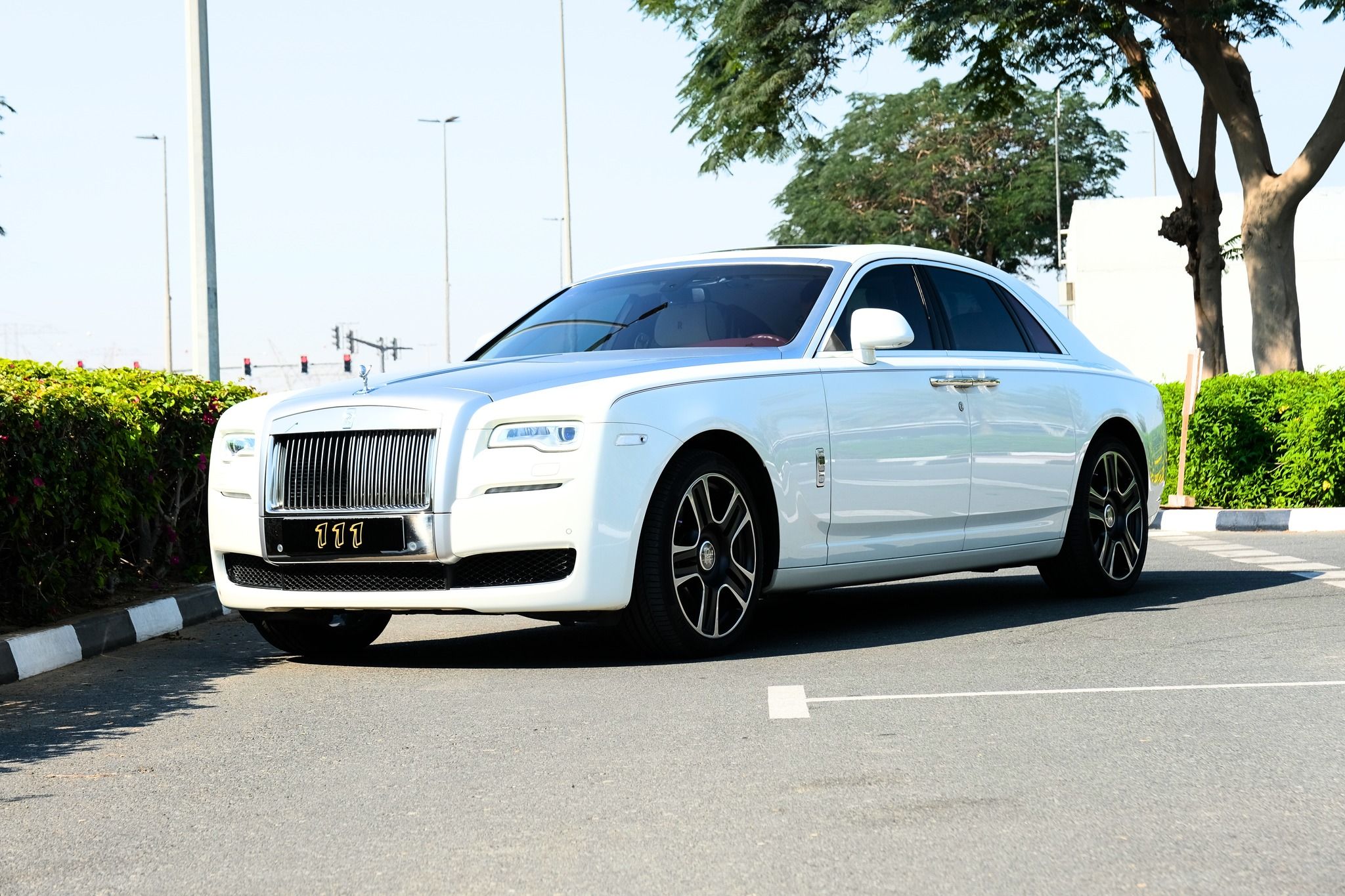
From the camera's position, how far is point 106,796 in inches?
199

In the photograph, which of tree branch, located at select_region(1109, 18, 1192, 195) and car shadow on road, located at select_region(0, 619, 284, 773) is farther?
tree branch, located at select_region(1109, 18, 1192, 195)

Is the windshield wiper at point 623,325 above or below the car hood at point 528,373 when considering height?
above

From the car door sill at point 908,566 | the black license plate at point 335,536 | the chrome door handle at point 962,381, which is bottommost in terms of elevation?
the car door sill at point 908,566

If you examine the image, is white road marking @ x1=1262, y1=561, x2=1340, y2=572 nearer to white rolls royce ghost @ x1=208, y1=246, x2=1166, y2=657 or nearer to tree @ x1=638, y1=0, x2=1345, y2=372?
white rolls royce ghost @ x1=208, y1=246, x2=1166, y2=657

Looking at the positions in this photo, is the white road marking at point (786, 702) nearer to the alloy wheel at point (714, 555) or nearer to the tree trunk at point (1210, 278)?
the alloy wheel at point (714, 555)

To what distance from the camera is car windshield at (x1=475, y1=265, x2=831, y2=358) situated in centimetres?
806

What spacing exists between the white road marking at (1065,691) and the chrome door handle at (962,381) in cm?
223

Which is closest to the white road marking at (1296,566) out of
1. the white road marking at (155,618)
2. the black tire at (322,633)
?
the black tire at (322,633)

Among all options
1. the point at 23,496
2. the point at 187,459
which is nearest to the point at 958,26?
the point at 187,459

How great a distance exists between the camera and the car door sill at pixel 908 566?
25.3 ft

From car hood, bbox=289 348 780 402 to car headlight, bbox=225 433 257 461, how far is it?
31 cm

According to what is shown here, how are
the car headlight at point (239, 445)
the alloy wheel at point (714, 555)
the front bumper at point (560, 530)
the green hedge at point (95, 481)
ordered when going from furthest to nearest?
1. the green hedge at point (95, 481)
2. the car headlight at point (239, 445)
3. the alloy wheel at point (714, 555)
4. the front bumper at point (560, 530)

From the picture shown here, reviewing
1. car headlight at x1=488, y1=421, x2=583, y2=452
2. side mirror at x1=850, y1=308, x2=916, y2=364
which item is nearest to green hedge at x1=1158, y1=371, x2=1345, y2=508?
side mirror at x1=850, y1=308, x2=916, y2=364

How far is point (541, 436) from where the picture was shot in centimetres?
680
